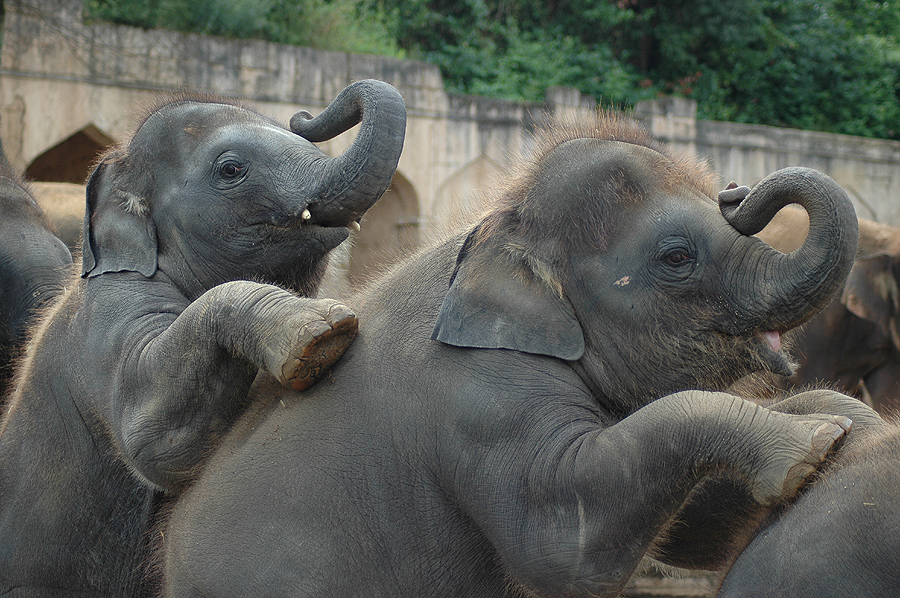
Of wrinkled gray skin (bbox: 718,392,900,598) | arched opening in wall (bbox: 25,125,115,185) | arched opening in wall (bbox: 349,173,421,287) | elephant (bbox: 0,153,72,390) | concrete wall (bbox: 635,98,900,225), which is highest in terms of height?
wrinkled gray skin (bbox: 718,392,900,598)

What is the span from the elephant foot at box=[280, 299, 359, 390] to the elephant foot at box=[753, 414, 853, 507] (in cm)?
91

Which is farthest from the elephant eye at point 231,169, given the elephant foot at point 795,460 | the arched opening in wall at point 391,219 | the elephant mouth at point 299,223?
the arched opening in wall at point 391,219

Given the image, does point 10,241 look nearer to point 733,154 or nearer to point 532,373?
point 532,373

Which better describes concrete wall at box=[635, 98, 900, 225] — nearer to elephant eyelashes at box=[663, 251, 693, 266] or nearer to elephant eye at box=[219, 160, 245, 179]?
elephant eye at box=[219, 160, 245, 179]

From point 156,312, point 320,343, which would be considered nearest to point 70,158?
point 156,312

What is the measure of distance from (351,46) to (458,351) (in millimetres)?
13208

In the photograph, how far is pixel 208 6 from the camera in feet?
41.1

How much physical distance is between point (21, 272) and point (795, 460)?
9.16 feet

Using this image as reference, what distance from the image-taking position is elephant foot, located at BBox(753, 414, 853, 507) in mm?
1704

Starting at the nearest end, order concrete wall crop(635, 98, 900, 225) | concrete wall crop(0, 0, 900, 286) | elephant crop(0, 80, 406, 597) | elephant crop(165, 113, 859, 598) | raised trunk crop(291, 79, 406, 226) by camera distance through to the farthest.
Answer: elephant crop(165, 113, 859, 598), elephant crop(0, 80, 406, 597), raised trunk crop(291, 79, 406, 226), concrete wall crop(0, 0, 900, 286), concrete wall crop(635, 98, 900, 225)

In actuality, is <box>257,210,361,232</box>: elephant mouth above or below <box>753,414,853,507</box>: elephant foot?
above

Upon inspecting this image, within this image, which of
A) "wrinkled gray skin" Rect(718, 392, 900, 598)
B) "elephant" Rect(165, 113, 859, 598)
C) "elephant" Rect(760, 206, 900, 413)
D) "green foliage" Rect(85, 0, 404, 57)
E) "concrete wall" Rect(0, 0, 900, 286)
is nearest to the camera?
"wrinkled gray skin" Rect(718, 392, 900, 598)

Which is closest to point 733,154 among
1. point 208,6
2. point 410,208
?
point 410,208

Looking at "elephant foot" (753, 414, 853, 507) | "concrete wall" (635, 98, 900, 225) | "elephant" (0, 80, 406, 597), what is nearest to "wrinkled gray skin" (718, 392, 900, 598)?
"elephant foot" (753, 414, 853, 507)
